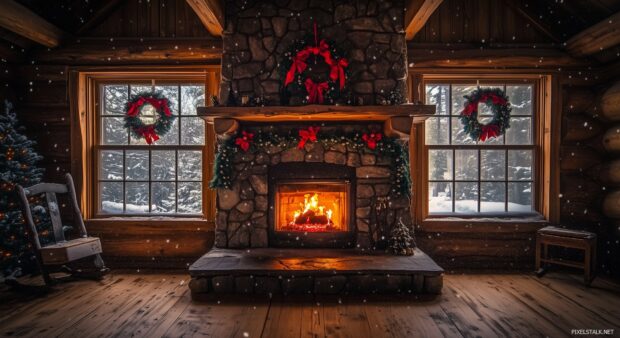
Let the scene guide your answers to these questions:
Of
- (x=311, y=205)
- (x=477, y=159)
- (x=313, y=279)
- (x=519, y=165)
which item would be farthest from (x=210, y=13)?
(x=519, y=165)

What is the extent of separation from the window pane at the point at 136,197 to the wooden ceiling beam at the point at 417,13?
12.4 ft

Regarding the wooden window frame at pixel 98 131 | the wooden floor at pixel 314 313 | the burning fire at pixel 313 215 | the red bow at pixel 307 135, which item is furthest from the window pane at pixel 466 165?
the wooden window frame at pixel 98 131

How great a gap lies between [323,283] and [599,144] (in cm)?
384

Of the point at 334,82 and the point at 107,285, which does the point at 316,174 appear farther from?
the point at 107,285

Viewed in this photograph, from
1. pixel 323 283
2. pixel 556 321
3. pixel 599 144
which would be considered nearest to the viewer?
pixel 556 321

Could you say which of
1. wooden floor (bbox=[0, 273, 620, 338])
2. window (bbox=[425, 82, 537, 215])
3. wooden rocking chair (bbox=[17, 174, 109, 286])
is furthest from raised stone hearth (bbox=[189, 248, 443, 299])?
window (bbox=[425, 82, 537, 215])

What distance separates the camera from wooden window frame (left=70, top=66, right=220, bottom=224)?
187 inches

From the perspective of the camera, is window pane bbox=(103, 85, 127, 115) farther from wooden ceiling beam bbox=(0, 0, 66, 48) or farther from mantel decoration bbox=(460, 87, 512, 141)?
mantel decoration bbox=(460, 87, 512, 141)

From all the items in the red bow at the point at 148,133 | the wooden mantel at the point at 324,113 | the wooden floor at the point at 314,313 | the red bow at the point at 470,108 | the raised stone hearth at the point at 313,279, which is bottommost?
the wooden floor at the point at 314,313

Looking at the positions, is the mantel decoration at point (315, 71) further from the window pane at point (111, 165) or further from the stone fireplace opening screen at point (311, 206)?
the window pane at point (111, 165)

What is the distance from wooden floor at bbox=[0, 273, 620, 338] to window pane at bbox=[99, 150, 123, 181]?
1.48 meters

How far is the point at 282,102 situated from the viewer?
430 centimetres

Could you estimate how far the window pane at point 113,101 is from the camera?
16.2 ft

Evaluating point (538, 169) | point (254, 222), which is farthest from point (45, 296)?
point (538, 169)
